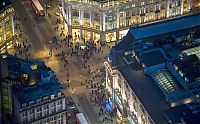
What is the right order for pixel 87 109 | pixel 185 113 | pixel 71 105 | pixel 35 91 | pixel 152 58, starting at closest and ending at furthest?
pixel 185 113
pixel 35 91
pixel 152 58
pixel 87 109
pixel 71 105

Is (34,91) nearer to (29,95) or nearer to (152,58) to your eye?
(29,95)

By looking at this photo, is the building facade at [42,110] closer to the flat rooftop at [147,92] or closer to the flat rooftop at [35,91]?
the flat rooftop at [35,91]

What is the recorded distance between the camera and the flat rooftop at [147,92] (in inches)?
6268

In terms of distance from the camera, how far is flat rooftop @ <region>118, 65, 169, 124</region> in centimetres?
15921

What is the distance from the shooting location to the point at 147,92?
16700cm

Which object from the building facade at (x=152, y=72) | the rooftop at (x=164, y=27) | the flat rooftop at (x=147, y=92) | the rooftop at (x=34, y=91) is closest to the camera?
the flat rooftop at (x=147, y=92)

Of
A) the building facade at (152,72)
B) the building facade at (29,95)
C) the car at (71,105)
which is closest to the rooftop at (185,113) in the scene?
the building facade at (152,72)

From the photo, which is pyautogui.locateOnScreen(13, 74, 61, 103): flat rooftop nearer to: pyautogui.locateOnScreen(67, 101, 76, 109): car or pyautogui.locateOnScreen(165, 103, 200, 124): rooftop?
pyautogui.locateOnScreen(67, 101, 76, 109): car

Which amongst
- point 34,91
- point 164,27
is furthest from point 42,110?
point 164,27

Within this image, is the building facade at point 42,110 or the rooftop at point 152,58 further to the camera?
the rooftop at point 152,58

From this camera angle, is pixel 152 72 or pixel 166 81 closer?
pixel 166 81

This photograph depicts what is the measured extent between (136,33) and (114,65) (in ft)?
51.4

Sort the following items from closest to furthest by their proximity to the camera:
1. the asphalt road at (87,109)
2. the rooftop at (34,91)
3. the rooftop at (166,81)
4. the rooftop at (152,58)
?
the rooftop at (34,91), the rooftop at (166,81), the rooftop at (152,58), the asphalt road at (87,109)

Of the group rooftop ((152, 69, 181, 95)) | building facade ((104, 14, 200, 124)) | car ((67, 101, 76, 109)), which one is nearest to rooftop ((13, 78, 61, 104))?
car ((67, 101, 76, 109))
